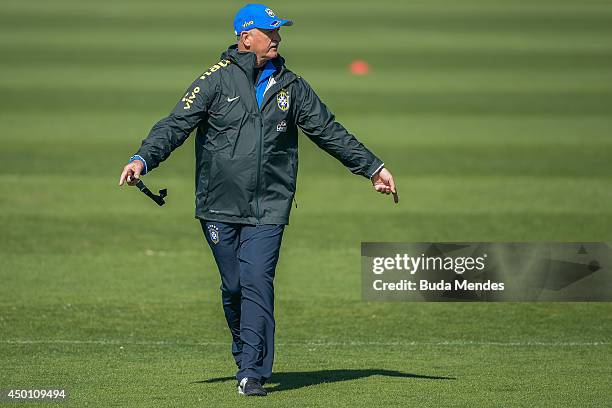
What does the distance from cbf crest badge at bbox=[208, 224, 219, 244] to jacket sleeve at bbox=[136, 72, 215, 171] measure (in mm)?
465

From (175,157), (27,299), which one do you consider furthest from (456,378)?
(175,157)

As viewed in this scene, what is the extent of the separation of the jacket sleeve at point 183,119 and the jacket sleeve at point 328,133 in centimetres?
52

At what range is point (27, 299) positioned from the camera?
10516 millimetres

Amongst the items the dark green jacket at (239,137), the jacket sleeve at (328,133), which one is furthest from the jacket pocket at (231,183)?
the jacket sleeve at (328,133)

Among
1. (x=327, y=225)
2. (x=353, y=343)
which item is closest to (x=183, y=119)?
(x=353, y=343)

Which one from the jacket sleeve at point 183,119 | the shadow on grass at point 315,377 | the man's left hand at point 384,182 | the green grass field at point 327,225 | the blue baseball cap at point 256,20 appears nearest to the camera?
the jacket sleeve at point 183,119

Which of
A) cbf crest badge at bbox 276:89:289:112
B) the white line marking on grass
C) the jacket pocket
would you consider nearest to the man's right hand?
the jacket pocket

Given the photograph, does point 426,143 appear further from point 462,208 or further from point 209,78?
point 209,78

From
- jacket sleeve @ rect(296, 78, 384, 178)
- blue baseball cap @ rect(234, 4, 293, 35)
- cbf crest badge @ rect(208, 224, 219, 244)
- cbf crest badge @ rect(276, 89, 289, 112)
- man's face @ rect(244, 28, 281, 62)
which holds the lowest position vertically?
cbf crest badge @ rect(208, 224, 219, 244)

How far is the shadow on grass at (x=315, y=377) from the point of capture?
Answer: 7586 mm

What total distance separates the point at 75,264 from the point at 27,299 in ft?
5.01

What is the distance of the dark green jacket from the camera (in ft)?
23.4

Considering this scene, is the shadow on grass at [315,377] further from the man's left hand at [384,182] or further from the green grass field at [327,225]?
the man's left hand at [384,182]

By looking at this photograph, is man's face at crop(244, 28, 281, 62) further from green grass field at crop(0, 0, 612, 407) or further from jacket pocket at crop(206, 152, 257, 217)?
green grass field at crop(0, 0, 612, 407)
